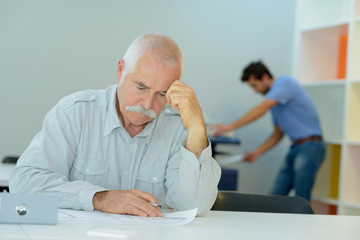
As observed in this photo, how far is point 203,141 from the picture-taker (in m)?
1.53

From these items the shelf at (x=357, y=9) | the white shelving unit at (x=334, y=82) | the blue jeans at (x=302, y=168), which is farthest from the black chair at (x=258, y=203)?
the shelf at (x=357, y=9)

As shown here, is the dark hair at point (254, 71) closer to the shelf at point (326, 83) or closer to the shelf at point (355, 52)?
the shelf at point (326, 83)

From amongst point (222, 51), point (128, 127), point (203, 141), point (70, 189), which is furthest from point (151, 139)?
point (222, 51)

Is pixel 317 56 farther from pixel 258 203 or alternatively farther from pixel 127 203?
pixel 127 203

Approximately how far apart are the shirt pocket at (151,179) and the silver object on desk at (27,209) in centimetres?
60

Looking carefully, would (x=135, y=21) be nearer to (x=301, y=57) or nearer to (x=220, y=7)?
(x=220, y=7)

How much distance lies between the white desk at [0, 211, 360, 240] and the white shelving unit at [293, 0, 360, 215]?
238cm

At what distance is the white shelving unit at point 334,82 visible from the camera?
3816 millimetres

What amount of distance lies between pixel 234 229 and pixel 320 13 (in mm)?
3458

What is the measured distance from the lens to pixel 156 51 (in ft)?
5.17

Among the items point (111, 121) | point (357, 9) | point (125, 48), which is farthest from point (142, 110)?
point (357, 9)

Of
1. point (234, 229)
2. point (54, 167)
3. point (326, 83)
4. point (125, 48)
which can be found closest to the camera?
point (234, 229)

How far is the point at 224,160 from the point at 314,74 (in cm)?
119

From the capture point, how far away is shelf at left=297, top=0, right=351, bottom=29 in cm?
423
